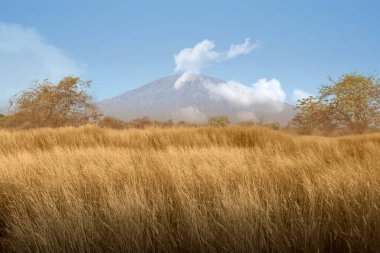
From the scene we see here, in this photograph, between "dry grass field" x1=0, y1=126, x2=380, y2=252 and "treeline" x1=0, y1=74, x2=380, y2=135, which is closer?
"dry grass field" x1=0, y1=126, x2=380, y2=252

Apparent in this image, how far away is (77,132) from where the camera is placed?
9062 mm

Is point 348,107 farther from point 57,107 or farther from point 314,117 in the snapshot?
point 57,107

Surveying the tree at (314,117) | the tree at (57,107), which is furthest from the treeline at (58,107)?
the tree at (314,117)

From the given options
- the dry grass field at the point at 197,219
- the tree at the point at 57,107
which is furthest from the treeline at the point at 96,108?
the dry grass field at the point at 197,219

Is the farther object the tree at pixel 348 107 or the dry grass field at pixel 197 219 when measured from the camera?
the tree at pixel 348 107

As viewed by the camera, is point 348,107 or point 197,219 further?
point 348,107

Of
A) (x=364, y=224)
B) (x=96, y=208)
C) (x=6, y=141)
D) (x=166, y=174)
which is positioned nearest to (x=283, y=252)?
(x=364, y=224)

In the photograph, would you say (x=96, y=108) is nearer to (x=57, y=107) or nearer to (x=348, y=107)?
(x=57, y=107)

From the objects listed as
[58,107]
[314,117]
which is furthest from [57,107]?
[314,117]

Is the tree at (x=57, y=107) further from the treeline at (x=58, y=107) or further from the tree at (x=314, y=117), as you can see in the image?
the tree at (x=314, y=117)

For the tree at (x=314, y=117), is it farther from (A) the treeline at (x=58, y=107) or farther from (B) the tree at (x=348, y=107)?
(A) the treeline at (x=58, y=107)

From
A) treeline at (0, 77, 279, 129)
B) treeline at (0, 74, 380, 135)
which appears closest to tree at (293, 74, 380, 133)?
treeline at (0, 74, 380, 135)

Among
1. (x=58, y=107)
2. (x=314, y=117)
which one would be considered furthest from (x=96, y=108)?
(x=314, y=117)

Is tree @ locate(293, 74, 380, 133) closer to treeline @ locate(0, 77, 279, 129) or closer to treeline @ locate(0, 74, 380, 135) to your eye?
treeline @ locate(0, 74, 380, 135)
